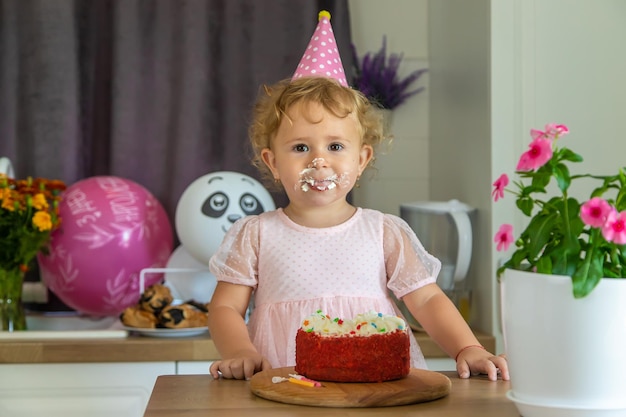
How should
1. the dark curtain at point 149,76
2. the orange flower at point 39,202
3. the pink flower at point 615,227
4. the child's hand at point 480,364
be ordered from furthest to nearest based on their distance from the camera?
the dark curtain at point 149,76 → the orange flower at point 39,202 → the child's hand at point 480,364 → the pink flower at point 615,227

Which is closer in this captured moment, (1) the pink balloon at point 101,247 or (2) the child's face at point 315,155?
(2) the child's face at point 315,155

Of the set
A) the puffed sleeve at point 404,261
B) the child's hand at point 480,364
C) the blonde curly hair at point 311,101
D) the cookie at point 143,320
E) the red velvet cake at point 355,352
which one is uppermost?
the blonde curly hair at point 311,101

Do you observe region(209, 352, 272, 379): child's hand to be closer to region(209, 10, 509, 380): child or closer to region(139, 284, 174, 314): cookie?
region(209, 10, 509, 380): child

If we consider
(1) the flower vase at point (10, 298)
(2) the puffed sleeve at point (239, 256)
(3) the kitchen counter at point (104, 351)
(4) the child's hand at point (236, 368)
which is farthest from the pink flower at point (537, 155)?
(1) the flower vase at point (10, 298)

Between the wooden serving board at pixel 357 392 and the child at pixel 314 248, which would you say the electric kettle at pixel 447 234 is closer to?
the child at pixel 314 248

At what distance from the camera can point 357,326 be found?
3.34 ft

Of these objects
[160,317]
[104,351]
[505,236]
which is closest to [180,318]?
[160,317]

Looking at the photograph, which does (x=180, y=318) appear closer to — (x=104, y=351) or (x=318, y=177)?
(x=104, y=351)

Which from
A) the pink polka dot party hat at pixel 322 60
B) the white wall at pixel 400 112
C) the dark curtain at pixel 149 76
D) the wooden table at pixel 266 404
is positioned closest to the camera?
the wooden table at pixel 266 404

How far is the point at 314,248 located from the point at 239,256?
12 cm

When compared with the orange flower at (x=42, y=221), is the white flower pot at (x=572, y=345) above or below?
below

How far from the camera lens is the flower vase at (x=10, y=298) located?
7.23ft

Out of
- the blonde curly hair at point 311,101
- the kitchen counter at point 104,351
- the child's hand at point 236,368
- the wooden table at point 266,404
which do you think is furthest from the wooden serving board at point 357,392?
the kitchen counter at point 104,351

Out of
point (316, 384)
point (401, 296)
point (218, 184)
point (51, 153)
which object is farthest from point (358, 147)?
point (51, 153)
